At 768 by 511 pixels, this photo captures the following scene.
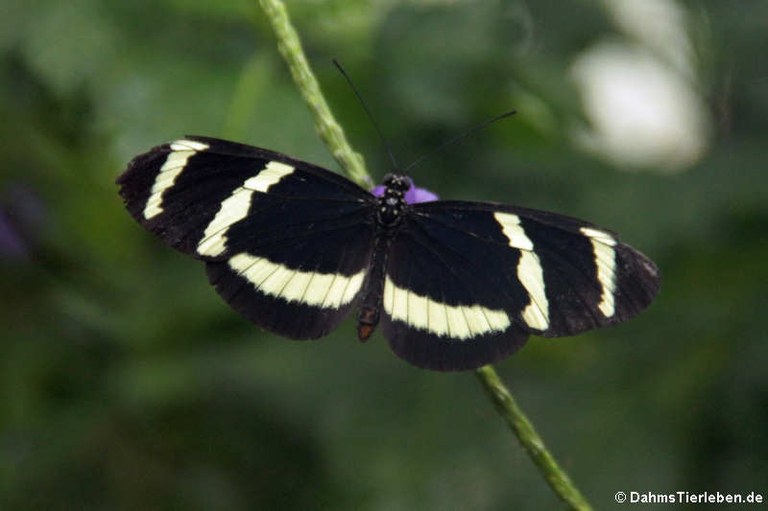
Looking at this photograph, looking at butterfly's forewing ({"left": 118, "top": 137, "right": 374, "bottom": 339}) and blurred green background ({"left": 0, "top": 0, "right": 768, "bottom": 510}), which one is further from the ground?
blurred green background ({"left": 0, "top": 0, "right": 768, "bottom": 510})

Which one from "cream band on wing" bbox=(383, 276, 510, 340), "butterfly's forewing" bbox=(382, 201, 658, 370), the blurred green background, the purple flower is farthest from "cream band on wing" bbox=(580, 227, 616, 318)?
the blurred green background

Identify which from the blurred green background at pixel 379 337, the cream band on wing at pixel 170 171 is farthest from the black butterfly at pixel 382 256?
the blurred green background at pixel 379 337

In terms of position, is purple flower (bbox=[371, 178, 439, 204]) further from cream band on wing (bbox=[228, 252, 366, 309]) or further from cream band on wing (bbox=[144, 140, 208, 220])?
cream band on wing (bbox=[144, 140, 208, 220])

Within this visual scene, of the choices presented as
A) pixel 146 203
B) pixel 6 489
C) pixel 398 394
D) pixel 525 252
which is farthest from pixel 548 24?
pixel 6 489

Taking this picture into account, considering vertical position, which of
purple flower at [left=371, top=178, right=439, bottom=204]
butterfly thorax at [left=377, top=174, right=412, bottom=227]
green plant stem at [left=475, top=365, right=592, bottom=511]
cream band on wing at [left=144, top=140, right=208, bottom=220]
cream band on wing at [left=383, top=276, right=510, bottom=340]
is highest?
purple flower at [left=371, top=178, right=439, bottom=204]

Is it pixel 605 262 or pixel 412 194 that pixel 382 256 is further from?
pixel 605 262

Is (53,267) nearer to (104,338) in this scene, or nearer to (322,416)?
(104,338)

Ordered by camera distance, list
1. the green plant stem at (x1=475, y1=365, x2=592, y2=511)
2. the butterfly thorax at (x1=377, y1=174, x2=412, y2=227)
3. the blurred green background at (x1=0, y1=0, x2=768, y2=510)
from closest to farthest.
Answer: the green plant stem at (x1=475, y1=365, x2=592, y2=511), the butterfly thorax at (x1=377, y1=174, x2=412, y2=227), the blurred green background at (x1=0, y1=0, x2=768, y2=510)

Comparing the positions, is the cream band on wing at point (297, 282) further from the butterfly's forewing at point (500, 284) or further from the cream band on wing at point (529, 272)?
the cream band on wing at point (529, 272)
